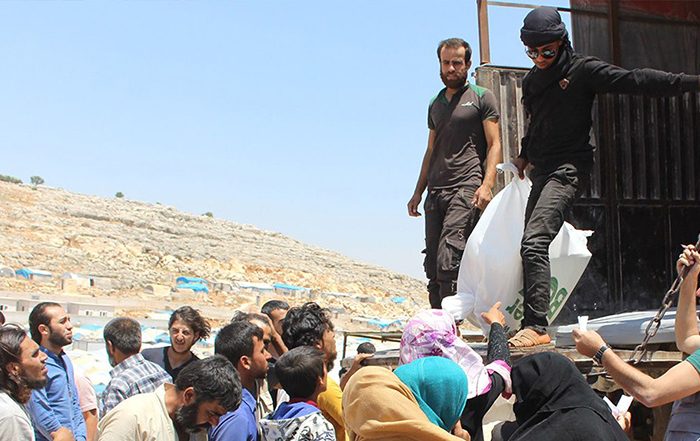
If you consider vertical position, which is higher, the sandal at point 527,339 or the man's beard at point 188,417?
the sandal at point 527,339

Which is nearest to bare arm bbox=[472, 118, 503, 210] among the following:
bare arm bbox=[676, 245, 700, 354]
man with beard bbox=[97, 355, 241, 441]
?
bare arm bbox=[676, 245, 700, 354]

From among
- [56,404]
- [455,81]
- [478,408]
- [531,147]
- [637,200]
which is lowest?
[56,404]

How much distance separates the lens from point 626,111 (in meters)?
9.03

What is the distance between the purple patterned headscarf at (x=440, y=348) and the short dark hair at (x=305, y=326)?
1.19 m

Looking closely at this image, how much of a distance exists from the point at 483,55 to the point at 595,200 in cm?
171

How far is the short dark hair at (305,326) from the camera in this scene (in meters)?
5.25

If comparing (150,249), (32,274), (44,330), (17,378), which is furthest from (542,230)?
(150,249)

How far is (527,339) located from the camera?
550cm

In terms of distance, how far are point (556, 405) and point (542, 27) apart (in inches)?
117

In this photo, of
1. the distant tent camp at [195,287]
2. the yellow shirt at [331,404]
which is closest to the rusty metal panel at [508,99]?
the yellow shirt at [331,404]

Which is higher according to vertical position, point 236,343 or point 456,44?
point 456,44

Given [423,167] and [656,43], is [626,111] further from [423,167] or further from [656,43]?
[423,167]

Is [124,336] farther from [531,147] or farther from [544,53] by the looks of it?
[544,53]

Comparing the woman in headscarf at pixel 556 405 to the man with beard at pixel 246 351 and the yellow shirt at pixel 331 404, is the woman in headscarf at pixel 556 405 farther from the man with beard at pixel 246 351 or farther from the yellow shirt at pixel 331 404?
the man with beard at pixel 246 351
